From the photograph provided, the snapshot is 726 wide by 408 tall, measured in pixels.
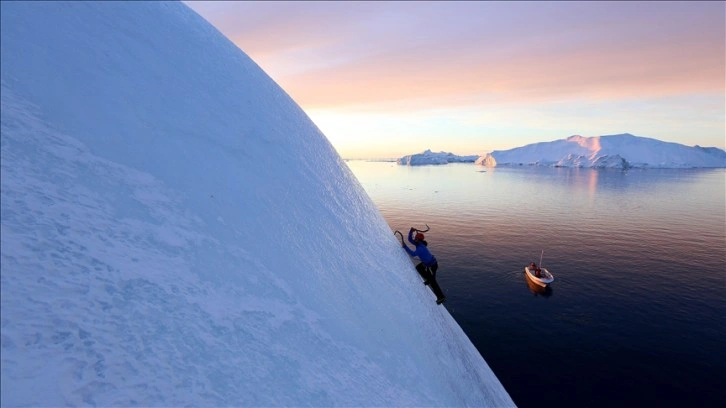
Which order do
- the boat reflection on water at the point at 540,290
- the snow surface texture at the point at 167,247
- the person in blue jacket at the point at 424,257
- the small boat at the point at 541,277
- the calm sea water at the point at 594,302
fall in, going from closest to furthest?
1. the snow surface texture at the point at 167,247
2. the person in blue jacket at the point at 424,257
3. the calm sea water at the point at 594,302
4. the small boat at the point at 541,277
5. the boat reflection on water at the point at 540,290

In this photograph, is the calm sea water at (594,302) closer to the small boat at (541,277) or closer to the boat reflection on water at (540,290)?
the boat reflection on water at (540,290)

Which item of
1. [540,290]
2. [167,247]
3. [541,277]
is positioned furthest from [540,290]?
[167,247]

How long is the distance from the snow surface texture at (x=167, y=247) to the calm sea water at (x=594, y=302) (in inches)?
702

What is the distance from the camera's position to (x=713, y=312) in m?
26.1

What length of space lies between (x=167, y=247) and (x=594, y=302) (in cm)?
3382

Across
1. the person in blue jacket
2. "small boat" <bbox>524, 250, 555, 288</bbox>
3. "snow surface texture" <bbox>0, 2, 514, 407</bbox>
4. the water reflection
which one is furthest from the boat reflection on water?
"snow surface texture" <bbox>0, 2, 514, 407</bbox>

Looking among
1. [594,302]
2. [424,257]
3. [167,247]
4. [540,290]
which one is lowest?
[594,302]

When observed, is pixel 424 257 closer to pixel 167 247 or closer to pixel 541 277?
pixel 167 247

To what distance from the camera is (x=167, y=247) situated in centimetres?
382

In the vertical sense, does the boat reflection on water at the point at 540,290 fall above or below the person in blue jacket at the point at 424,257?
below

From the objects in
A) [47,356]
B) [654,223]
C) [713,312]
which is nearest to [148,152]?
[47,356]

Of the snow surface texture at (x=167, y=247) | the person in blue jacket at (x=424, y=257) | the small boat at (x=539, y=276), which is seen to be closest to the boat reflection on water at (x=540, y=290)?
the small boat at (x=539, y=276)

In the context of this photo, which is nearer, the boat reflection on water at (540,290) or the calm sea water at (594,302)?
the calm sea water at (594,302)

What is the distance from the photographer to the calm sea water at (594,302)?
1889 cm
